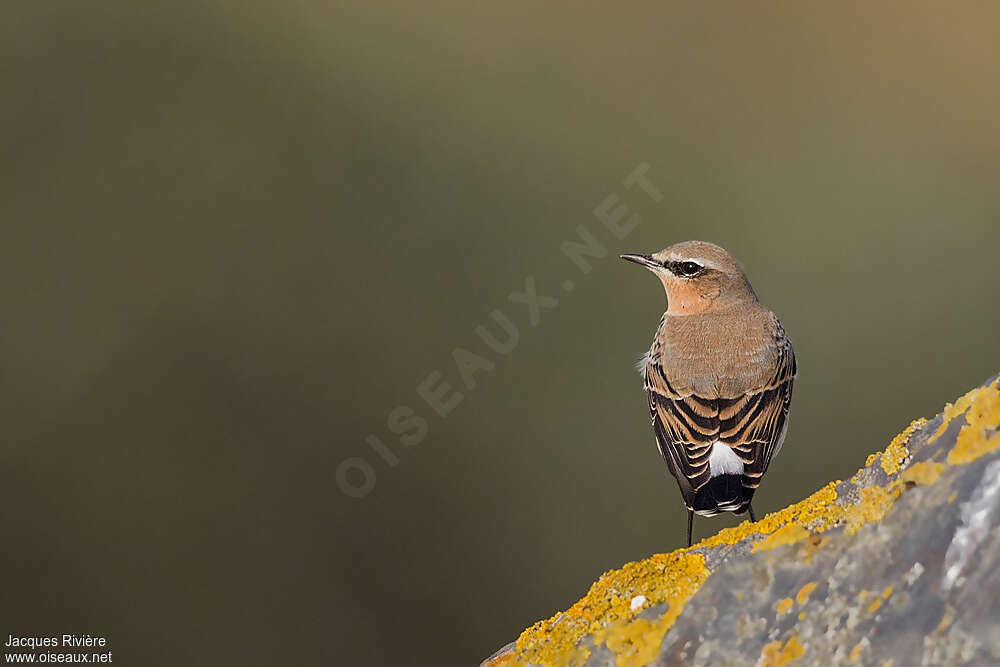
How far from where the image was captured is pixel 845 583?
3.98 m

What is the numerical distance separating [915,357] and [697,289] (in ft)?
25.0

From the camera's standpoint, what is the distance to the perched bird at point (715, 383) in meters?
7.39

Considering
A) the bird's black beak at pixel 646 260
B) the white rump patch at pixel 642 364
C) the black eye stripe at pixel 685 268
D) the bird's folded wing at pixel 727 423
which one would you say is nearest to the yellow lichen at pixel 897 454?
the bird's folded wing at pixel 727 423

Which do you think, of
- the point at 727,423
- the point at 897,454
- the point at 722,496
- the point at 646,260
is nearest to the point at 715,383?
the point at 727,423

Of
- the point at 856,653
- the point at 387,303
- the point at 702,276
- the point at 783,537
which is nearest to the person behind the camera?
the point at 856,653

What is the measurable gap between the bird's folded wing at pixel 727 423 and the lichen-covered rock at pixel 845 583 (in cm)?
260

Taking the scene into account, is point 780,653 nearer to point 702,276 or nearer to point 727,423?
point 727,423

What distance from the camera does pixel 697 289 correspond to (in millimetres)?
8742

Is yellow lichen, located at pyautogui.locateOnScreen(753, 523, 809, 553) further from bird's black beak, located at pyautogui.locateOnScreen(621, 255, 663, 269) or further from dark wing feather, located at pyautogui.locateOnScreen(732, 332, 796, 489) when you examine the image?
bird's black beak, located at pyautogui.locateOnScreen(621, 255, 663, 269)

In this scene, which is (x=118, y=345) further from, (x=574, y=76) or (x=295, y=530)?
(x=574, y=76)

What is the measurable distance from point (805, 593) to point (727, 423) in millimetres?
3489

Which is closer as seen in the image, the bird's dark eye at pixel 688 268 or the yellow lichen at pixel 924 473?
the yellow lichen at pixel 924 473

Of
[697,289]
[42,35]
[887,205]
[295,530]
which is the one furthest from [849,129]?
[42,35]

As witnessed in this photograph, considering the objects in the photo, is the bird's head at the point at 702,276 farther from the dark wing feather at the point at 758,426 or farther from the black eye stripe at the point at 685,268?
the dark wing feather at the point at 758,426
